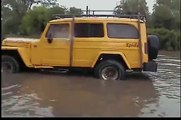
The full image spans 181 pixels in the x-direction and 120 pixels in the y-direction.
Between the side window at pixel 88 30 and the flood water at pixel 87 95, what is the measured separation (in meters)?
1.34

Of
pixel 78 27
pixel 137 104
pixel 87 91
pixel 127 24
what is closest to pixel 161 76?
pixel 127 24

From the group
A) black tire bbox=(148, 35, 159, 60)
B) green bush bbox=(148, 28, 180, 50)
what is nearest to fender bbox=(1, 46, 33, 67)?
black tire bbox=(148, 35, 159, 60)

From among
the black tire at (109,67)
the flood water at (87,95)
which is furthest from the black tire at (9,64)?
the black tire at (109,67)

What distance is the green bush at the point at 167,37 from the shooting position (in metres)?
18.8

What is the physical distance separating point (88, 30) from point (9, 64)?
2.75 m

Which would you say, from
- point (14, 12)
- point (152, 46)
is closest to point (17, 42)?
point (152, 46)

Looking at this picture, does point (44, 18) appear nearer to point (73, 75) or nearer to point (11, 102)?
point (73, 75)

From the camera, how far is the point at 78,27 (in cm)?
1305

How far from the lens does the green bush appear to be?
18.8 metres

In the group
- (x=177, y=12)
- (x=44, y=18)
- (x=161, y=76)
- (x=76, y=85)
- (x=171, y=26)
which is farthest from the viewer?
(x=44, y=18)

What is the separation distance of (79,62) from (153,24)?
263 inches

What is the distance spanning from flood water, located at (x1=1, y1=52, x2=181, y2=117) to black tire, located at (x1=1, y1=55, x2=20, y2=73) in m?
0.30

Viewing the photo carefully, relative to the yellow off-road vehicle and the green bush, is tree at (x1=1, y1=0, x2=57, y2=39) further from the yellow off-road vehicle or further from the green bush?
the yellow off-road vehicle

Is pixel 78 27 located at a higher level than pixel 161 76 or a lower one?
higher
